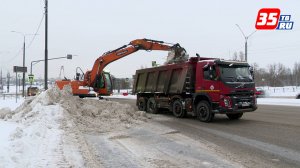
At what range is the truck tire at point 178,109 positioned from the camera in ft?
50.2

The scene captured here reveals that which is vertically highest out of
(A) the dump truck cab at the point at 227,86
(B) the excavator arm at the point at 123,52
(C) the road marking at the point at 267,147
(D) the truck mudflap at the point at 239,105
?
(B) the excavator arm at the point at 123,52

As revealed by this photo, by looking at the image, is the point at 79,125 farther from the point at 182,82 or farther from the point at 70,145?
the point at 182,82

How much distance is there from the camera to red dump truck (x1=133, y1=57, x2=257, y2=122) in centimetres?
1281

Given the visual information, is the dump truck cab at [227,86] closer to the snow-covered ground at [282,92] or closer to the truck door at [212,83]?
the truck door at [212,83]

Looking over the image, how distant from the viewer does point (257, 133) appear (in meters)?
10.5

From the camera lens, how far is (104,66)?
23172 millimetres

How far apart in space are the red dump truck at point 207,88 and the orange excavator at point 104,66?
7.45 ft

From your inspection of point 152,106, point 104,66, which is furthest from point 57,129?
point 104,66

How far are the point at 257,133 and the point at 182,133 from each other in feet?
7.96

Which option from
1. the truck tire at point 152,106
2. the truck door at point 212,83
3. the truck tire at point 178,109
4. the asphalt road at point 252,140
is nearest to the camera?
the asphalt road at point 252,140

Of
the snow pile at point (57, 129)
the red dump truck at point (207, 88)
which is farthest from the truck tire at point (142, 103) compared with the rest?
the snow pile at point (57, 129)

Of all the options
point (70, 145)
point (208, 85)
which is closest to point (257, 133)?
point (208, 85)

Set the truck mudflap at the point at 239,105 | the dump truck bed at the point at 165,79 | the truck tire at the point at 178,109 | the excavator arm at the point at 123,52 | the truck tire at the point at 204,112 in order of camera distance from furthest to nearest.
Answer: the excavator arm at the point at 123,52, the truck tire at the point at 178,109, the dump truck bed at the point at 165,79, the truck tire at the point at 204,112, the truck mudflap at the point at 239,105

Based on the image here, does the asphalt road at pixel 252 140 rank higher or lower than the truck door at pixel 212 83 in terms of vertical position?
lower
